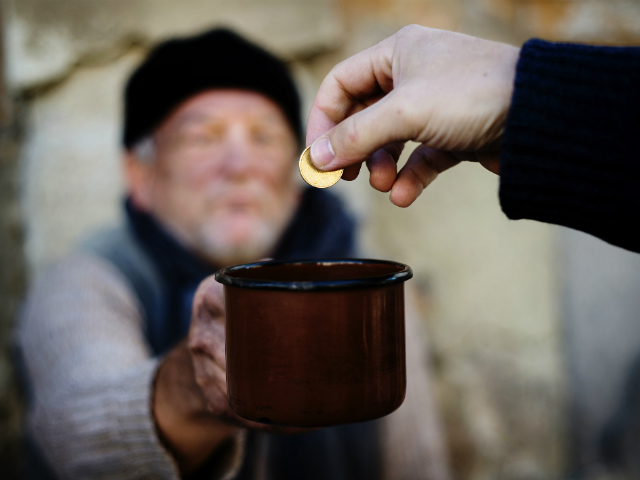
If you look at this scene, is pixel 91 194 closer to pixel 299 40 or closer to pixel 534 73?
pixel 299 40

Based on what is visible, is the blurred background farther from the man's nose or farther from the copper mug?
the copper mug

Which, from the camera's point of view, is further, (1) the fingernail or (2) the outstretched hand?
(2) the outstretched hand

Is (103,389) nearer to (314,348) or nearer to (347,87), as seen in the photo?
(314,348)

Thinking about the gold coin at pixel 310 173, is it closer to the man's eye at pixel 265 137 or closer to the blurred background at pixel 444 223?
the man's eye at pixel 265 137

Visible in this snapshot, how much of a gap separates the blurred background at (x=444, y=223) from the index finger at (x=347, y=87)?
1104 millimetres

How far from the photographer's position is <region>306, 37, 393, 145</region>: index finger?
60 centimetres

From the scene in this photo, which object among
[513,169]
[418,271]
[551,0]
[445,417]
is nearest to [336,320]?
[513,169]

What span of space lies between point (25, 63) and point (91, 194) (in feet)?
1.44

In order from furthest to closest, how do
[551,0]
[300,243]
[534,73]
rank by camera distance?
[551,0] < [300,243] < [534,73]

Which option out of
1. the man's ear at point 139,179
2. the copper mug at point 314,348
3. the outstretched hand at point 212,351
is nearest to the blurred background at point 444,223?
the man's ear at point 139,179

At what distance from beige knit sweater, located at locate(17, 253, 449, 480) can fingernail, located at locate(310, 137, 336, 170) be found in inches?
19.4

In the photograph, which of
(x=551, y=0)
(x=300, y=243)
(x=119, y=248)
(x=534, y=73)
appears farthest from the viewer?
(x=551, y=0)

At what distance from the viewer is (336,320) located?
1.60 feet

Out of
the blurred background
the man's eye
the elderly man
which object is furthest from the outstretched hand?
the blurred background
